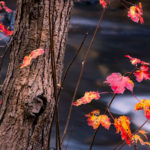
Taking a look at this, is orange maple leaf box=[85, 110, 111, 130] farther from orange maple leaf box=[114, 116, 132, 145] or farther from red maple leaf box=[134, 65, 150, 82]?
red maple leaf box=[134, 65, 150, 82]

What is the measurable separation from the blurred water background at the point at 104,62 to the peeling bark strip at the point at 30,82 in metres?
1.65

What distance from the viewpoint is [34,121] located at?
0.85 metres

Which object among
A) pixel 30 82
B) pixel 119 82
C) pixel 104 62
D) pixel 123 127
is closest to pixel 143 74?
pixel 119 82

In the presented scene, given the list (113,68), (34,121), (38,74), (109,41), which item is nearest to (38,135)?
(34,121)

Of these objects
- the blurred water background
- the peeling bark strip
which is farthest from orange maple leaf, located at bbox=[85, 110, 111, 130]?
the blurred water background

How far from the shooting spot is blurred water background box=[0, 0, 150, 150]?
2557 millimetres

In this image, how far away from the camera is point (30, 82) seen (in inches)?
34.1

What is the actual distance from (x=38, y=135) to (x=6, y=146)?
0.14m

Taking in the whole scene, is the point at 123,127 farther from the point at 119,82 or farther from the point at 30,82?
the point at 30,82

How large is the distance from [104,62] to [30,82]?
81.1 inches

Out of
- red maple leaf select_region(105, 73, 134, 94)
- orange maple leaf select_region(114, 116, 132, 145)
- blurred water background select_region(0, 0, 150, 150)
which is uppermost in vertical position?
red maple leaf select_region(105, 73, 134, 94)

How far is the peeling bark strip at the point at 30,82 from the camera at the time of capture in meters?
0.85

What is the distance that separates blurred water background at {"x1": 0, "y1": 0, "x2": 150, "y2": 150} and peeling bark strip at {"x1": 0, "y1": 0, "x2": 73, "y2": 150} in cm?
165

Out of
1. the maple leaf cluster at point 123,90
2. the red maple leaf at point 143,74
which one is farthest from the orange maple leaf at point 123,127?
the red maple leaf at point 143,74
